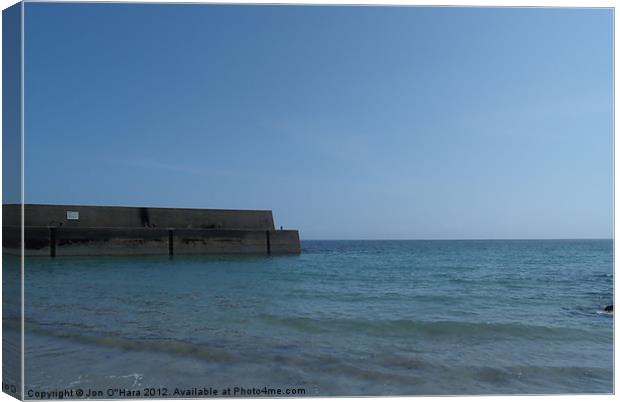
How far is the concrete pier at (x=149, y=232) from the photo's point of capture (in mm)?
21500

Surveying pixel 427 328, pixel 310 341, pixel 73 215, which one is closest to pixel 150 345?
pixel 310 341

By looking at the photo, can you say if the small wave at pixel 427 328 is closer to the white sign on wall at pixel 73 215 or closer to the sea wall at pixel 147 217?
the sea wall at pixel 147 217

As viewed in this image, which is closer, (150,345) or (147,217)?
(150,345)

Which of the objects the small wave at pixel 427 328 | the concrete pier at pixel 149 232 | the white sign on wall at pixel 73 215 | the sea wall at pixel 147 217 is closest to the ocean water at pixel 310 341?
the small wave at pixel 427 328

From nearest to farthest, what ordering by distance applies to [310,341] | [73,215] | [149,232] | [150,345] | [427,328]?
[150,345] → [310,341] → [427,328] → [73,215] → [149,232]

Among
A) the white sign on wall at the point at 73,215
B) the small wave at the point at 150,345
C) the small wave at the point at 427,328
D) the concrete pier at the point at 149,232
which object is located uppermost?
the white sign on wall at the point at 73,215

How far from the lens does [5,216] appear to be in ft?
13.5

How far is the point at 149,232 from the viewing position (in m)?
24.0

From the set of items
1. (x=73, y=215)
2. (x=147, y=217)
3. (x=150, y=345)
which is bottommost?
(x=150, y=345)

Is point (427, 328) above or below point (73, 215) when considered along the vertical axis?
below

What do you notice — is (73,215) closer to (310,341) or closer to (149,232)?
(149,232)

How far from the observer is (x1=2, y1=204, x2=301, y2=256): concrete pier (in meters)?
21.5

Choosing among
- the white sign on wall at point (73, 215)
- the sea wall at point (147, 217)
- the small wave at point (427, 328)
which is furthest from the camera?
the white sign on wall at point (73, 215)

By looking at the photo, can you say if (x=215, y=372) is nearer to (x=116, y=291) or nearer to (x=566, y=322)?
(x=566, y=322)
